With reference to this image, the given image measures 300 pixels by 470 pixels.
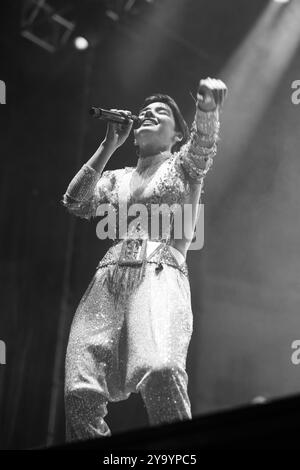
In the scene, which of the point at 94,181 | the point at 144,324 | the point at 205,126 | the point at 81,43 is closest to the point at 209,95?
the point at 205,126

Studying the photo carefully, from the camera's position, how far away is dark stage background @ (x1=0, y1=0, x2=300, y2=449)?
3.68 metres

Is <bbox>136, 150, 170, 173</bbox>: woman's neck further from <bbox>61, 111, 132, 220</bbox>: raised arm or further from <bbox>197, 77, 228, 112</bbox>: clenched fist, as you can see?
<bbox>197, 77, 228, 112</bbox>: clenched fist

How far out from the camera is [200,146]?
2549mm

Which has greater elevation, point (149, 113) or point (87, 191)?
point (149, 113)

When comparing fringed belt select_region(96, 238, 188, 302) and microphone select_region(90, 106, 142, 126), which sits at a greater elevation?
microphone select_region(90, 106, 142, 126)

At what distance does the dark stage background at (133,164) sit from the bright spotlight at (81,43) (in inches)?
1.4

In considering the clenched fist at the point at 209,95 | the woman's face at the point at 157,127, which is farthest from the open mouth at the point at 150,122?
the clenched fist at the point at 209,95

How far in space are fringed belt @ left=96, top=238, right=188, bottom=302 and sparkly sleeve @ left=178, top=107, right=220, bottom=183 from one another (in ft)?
0.93

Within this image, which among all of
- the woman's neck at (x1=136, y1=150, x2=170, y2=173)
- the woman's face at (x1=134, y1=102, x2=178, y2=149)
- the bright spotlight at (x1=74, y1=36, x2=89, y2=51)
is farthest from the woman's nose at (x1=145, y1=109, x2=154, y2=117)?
the bright spotlight at (x1=74, y1=36, x2=89, y2=51)

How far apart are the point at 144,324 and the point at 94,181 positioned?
64cm

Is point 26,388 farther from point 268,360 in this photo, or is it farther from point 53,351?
point 268,360

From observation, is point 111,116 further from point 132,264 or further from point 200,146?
point 132,264

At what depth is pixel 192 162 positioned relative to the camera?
103 inches

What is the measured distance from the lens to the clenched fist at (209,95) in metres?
2.48
